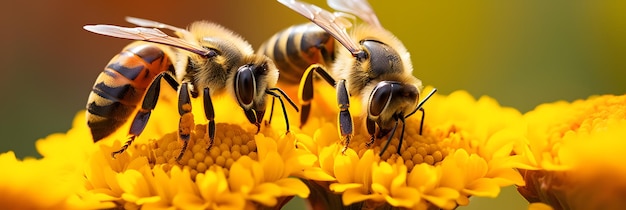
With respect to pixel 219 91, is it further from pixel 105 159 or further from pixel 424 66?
pixel 424 66

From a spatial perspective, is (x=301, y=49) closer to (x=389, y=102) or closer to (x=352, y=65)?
(x=352, y=65)

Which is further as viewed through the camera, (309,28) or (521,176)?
(309,28)

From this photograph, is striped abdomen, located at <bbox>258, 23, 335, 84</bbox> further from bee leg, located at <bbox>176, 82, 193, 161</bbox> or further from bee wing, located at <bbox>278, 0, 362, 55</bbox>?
bee leg, located at <bbox>176, 82, 193, 161</bbox>

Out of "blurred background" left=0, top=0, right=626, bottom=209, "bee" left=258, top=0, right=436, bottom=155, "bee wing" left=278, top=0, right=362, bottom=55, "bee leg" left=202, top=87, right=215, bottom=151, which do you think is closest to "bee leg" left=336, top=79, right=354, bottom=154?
"bee" left=258, top=0, right=436, bottom=155

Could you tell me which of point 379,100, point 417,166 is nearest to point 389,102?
point 379,100

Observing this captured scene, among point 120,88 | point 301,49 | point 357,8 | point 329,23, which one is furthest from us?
point 357,8

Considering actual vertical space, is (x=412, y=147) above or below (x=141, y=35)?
below

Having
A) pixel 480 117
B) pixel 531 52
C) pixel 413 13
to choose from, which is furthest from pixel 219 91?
pixel 413 13
